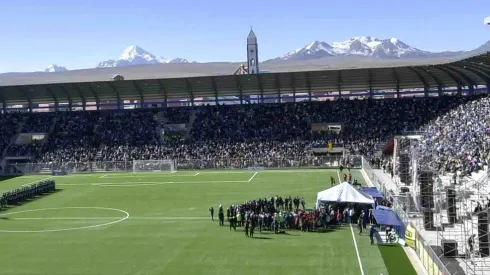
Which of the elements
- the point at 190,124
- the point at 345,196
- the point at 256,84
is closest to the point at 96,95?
the point at 190,124

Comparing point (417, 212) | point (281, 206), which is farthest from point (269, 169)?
point (417, 212)

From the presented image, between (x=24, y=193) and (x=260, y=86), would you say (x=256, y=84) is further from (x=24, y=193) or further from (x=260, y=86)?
(x=24, y=193)

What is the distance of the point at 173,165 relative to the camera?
61781mm

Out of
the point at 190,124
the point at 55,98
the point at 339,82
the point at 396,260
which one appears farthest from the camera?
the point at 55,98

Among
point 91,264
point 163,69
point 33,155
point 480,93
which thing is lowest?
point 91,264

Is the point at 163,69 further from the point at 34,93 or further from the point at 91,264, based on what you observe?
the point at 91,264

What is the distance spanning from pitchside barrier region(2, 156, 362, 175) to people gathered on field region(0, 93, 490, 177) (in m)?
0.11

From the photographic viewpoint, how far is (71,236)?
30.5 metres

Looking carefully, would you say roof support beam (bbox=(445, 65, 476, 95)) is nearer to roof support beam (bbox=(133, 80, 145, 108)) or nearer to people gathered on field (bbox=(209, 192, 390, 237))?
people gathered on field (bbox=(209, 192, 390, 237))

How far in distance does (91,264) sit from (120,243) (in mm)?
3794

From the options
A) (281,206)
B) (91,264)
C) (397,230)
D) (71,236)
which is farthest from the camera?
(281,206)

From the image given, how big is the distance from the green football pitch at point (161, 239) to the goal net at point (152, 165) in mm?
13787

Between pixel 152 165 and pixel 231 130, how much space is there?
38.5ft

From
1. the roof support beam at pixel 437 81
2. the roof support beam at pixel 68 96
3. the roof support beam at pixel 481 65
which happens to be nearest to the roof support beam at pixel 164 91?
the roof support beam at pixel 68 96
